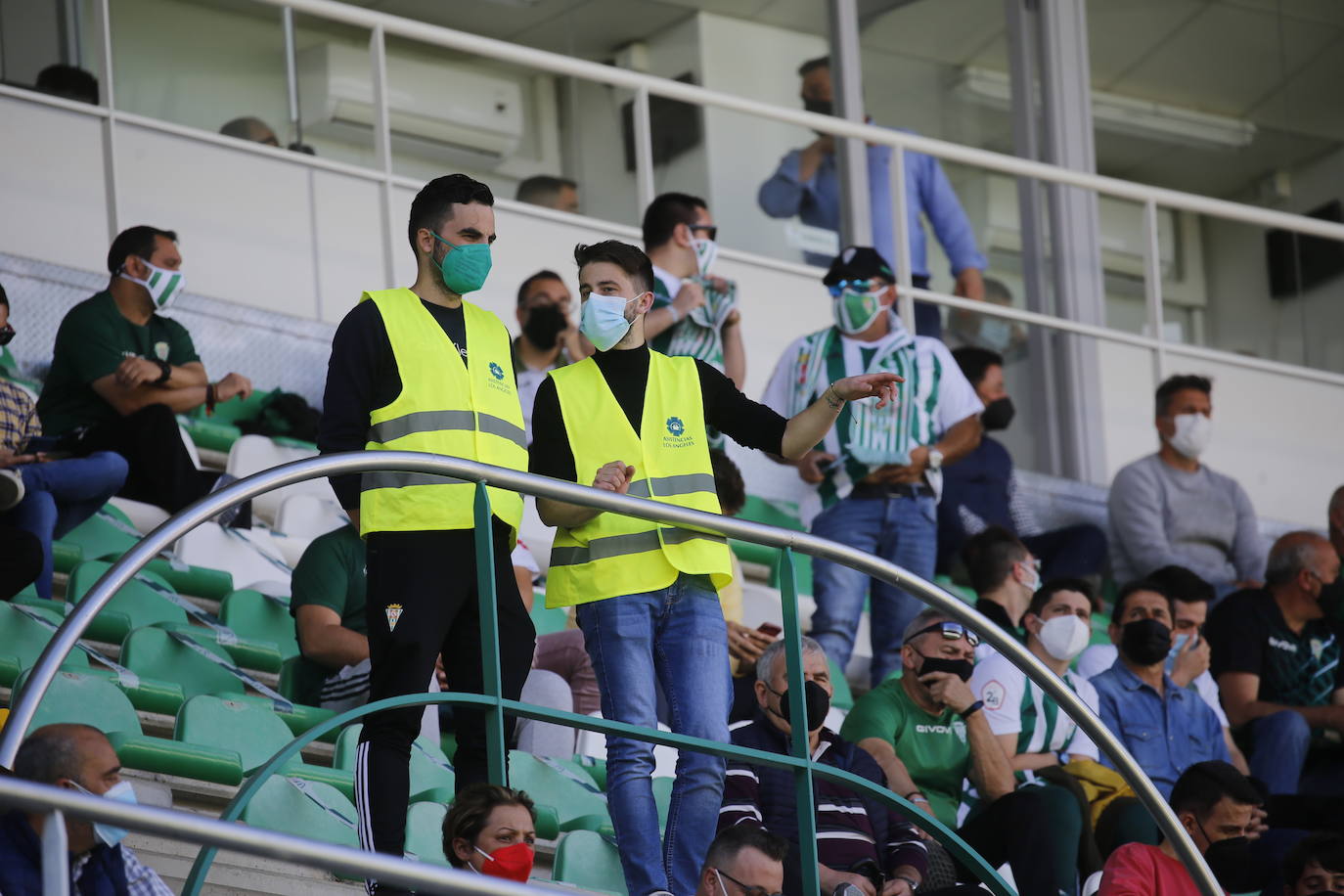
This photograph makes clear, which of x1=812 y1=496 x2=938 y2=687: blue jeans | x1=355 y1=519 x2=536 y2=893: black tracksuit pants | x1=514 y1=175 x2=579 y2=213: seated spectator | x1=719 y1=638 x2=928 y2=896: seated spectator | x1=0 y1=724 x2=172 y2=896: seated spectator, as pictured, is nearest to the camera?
x1=0 y1=724 x2=172 y2=896: seated spectator

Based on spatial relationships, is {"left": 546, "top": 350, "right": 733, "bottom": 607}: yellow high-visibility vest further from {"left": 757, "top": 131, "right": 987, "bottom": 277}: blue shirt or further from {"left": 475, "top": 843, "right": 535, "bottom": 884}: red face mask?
{"left": 757, "top": 131, "right": 987, "bottom": 277}: blue shirt

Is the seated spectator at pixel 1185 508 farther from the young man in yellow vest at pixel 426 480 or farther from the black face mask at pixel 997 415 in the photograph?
the young man in yellow vest at pixel 426 480

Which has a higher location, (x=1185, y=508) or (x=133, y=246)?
(x=133, y=246)

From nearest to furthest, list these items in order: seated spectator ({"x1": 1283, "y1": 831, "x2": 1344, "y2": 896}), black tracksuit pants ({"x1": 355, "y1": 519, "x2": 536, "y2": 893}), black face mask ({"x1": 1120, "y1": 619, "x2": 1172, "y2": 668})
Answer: black tracksuit pants ({"x1": 355, "y1": 519, "x2": 536, "y2": 893}) < seated spectator ({"x1": 1283, "y1": 831, "x2": 1344, "y2": 896}) < black face mask ({"x1": 1120, "y1": 619, "x2": 1172, "y2": 668})

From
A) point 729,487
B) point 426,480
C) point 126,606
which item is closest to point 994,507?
point 729,487

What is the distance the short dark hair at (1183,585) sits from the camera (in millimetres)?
7484

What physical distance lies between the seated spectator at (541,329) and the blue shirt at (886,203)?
2.41 metres

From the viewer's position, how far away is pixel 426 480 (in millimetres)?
4613

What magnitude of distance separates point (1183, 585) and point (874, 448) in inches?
42.8

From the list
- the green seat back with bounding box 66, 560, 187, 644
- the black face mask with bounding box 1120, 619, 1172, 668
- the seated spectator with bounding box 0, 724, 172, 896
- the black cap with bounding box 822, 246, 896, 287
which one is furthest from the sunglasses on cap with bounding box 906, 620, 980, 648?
the seated spectator with bounding box 0, 724, 172, 896

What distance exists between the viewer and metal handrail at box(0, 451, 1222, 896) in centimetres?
373

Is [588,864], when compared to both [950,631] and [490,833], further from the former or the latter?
[950,631]

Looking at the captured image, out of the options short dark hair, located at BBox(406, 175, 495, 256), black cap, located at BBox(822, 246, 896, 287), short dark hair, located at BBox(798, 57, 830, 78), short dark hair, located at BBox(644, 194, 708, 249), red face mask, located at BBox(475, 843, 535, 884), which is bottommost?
red face mask, located at BBox(475, 843, 535, 884)

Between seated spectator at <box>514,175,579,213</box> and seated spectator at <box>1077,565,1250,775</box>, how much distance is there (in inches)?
133
